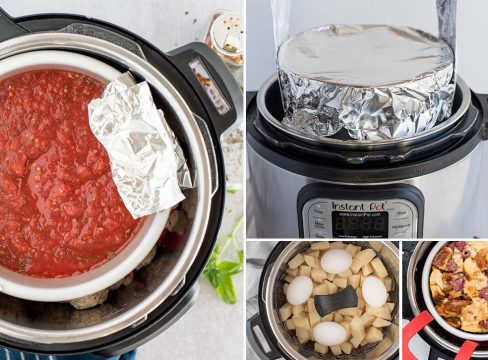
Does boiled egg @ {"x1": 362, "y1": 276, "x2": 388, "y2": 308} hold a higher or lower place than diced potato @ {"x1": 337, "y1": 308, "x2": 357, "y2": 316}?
higher

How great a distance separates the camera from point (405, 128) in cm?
83

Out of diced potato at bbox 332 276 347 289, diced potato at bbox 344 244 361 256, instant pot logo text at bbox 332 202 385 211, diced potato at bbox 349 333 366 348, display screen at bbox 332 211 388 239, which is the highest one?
instant pot logo text at bbox 332 202 385 211

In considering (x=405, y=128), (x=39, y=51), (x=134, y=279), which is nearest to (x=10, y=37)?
(x=39, y=51)

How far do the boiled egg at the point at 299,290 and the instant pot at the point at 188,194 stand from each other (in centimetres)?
16

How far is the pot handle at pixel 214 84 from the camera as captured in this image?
0.94 metres

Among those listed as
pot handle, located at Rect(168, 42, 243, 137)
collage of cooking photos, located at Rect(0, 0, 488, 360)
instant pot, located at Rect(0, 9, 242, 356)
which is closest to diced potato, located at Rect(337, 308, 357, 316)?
collage of cooking photos, located at Rect(0, 0, 488, 360)

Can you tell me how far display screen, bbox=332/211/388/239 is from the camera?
2.85 ft

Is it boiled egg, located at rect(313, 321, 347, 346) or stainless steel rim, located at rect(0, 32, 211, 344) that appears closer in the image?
stainless steel rim, located at rect(0, 32, 211, 344)

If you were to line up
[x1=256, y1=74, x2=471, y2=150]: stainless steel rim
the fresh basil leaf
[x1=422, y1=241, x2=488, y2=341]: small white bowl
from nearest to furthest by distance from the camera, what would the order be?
[x1=256, y1=74, x2=471, y2=150]: stainless steel rim < [x1=422, y1=241, x2=488, y2=341]: small white bowl < the fresh basil leaf

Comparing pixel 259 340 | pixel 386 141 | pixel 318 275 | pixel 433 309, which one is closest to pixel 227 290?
pixel 259 340

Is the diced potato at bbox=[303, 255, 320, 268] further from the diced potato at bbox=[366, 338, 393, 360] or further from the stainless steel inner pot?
the diced potato at bbox=[366, 338, 393, 360]

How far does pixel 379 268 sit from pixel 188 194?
0.33 m

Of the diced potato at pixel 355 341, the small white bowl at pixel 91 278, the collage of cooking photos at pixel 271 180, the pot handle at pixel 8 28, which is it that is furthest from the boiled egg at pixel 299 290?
the pot handle at pixel 8 28

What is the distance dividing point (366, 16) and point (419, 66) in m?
0.21
